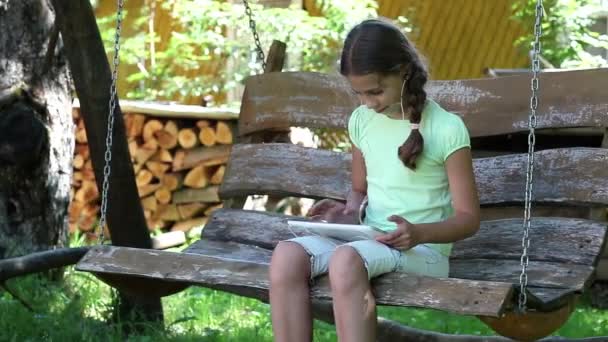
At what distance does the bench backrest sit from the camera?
12.3 feet

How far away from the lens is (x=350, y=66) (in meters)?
3.24

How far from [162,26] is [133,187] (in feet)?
20.5

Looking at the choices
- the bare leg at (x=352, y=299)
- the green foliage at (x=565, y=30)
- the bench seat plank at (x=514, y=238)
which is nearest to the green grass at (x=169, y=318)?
the bench seat plank at (x=514, y=238)

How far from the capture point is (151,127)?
7703 mm

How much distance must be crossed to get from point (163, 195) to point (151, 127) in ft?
1.74

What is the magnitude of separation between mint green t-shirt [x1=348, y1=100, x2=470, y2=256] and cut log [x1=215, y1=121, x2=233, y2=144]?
4322mm

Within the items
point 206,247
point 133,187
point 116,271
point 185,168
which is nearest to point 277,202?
point 185,168

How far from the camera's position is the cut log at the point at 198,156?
777cm

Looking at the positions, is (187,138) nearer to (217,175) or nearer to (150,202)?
(217,175)

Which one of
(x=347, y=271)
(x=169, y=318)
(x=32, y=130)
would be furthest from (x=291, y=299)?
(x=169, y=318)

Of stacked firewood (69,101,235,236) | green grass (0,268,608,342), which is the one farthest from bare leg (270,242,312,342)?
stacked firewood (69,101,235,236)

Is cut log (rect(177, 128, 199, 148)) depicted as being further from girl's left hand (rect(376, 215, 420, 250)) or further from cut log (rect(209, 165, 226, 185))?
girl's left hand (rect(376, 215, 420, 250))

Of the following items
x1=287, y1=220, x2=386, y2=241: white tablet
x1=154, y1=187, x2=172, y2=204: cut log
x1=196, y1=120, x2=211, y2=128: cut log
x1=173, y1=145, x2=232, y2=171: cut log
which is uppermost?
x1=196, y1=120, x2=211, y2=128: cut log

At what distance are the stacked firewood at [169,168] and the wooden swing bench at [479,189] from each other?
3.21 m
